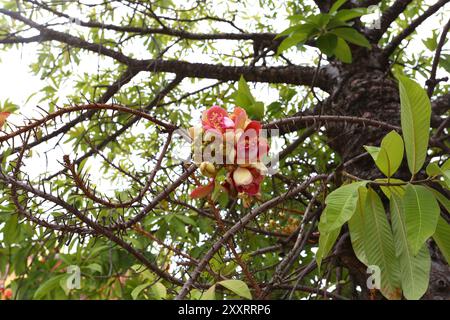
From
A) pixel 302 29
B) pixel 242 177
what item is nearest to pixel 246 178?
pixel 242 177

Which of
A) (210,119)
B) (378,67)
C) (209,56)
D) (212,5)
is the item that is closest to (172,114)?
(209,56)

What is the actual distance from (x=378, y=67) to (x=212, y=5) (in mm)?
999

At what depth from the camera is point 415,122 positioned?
74 cm

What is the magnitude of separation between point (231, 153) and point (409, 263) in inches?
11.9

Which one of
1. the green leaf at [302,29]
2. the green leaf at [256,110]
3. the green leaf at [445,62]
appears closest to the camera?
the green leaf at [256,110]

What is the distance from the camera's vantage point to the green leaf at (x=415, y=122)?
0.74 meters

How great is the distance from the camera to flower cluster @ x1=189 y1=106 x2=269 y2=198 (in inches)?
29.1

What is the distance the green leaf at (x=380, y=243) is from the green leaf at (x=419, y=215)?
0.08m

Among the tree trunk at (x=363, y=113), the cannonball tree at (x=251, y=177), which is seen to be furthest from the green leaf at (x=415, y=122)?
the tree trunk at (x=363, y=113)

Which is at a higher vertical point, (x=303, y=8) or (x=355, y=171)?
(x=303, y=8)

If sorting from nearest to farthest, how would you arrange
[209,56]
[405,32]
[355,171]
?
[355,171] < [405,32] < [209,56]

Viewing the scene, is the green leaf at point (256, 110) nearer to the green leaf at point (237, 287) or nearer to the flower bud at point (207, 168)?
the flower bud at point (207, 168)
